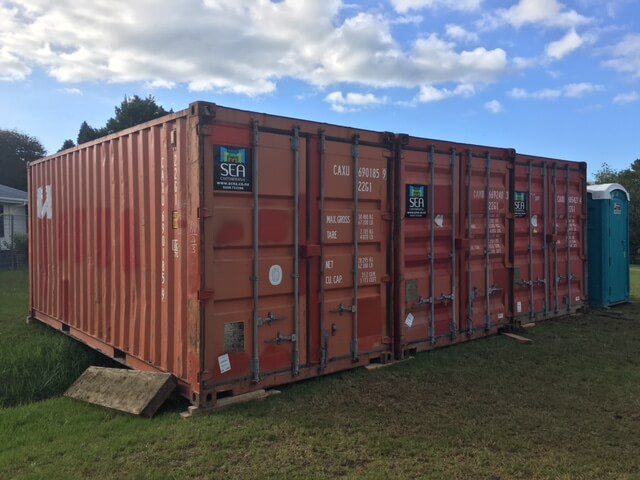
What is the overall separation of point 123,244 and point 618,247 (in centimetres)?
1028

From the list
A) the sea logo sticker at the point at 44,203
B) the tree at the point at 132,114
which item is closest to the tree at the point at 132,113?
the tree at the point at 132,114

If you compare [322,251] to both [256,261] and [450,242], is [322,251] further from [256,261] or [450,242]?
[450,242]

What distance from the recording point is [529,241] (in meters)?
9.08

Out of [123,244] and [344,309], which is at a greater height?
[123,244]

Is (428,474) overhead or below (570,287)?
below

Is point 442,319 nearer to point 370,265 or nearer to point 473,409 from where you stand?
point 370,265

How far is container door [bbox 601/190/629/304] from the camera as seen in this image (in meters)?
11.3

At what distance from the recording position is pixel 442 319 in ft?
24.8

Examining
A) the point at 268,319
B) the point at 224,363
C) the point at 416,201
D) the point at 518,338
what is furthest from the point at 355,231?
the point at 518,338

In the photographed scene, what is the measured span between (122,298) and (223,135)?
2.65m

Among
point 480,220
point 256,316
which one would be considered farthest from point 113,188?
point 480,220

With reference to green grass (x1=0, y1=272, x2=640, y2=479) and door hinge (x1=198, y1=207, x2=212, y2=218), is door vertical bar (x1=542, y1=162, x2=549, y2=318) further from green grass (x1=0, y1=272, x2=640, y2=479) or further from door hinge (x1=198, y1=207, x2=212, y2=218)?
door hinge (x1=198, y1=207, x2=212, y2=218)

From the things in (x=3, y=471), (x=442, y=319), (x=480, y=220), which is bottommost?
(x=3, y=471)

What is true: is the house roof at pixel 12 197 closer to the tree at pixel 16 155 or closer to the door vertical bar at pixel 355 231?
the tree at pixel 16 155
